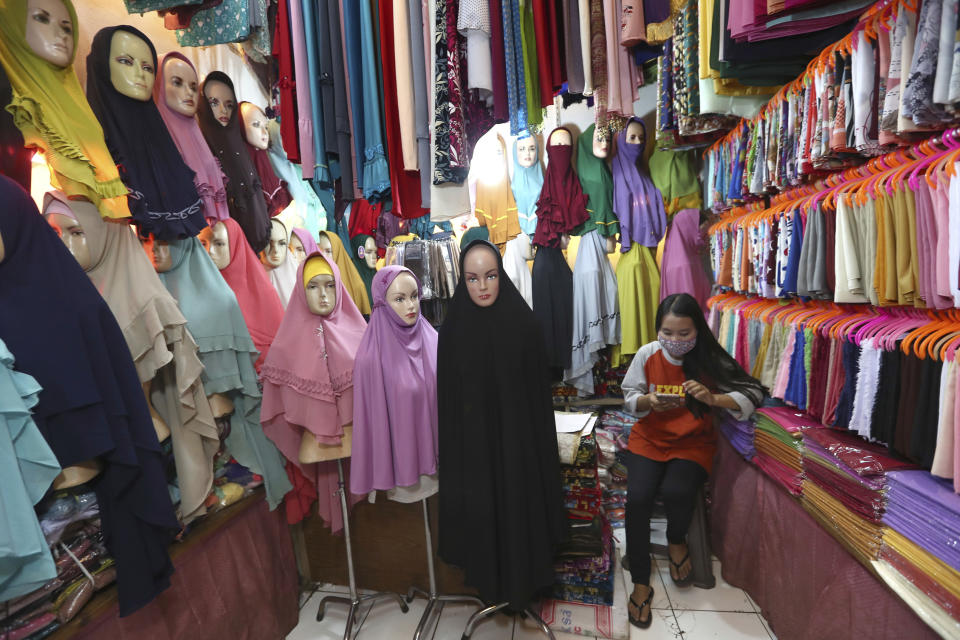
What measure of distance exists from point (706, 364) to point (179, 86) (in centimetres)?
249

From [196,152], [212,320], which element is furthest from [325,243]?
[212,320]

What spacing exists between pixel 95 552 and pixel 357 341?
3.61 feet

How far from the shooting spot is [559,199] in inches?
115

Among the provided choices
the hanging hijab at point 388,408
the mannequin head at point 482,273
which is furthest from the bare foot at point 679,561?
the mannequin head at point 482,273

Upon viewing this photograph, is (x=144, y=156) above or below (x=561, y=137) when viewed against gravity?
below

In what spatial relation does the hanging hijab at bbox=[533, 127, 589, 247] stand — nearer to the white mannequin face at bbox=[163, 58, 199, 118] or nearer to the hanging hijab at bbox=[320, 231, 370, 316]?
the hanging hijab at bbox=[320, 231, 370, 316]

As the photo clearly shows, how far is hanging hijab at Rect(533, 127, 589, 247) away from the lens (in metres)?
2.91

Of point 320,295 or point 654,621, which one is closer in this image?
point 320,295

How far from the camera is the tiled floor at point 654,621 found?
192cm

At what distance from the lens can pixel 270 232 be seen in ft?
7.66

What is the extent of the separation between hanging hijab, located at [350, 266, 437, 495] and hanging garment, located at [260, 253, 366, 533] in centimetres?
12

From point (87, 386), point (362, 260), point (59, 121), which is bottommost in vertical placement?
point (87, 386)

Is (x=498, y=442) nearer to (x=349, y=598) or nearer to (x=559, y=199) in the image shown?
(x=349, y=598)

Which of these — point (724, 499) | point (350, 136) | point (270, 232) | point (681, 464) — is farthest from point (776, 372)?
point (270, 232)
